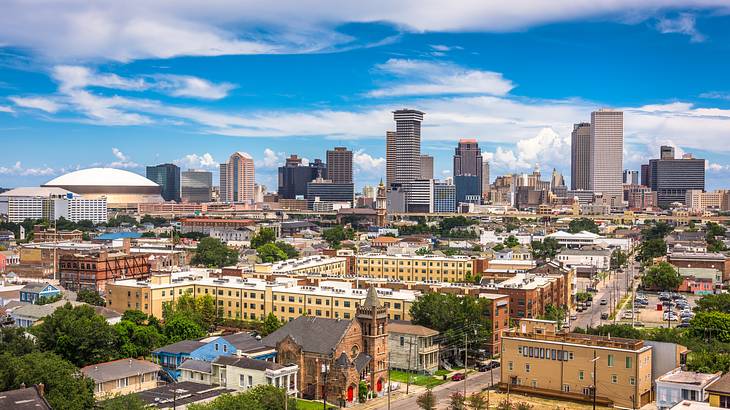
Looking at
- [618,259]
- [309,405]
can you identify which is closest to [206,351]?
[309,405]

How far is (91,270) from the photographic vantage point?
94.4m

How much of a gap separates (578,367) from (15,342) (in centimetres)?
3744

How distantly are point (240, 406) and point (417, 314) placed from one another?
28.7 metres

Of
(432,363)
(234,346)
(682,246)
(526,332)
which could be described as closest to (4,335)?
(234,346)

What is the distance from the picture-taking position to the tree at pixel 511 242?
159625mm

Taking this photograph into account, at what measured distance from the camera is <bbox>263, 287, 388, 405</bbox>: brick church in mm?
51562

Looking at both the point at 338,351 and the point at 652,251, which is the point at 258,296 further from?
the point at 652,251

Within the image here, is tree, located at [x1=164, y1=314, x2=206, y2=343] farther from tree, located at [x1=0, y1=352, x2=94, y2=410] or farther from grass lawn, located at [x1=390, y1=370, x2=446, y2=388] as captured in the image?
tree, located at [x1=0, y1=352, x2=94, y2=410]

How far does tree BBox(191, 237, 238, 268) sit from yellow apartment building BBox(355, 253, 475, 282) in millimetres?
22509

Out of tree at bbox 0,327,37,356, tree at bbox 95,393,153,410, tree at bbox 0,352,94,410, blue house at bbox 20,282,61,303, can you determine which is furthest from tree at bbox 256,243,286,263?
tree at bbox 95,393,153,410

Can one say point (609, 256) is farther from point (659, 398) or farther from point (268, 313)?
point (659, 398)

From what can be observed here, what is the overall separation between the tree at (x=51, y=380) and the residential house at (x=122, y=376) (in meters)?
4.76

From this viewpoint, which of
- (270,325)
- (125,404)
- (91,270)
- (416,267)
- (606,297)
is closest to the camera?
(125,404)

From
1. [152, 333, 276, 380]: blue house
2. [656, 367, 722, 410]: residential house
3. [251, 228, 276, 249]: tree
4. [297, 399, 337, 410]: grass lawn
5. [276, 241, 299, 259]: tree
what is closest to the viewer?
[656, 367, 722, 410]: residential house
